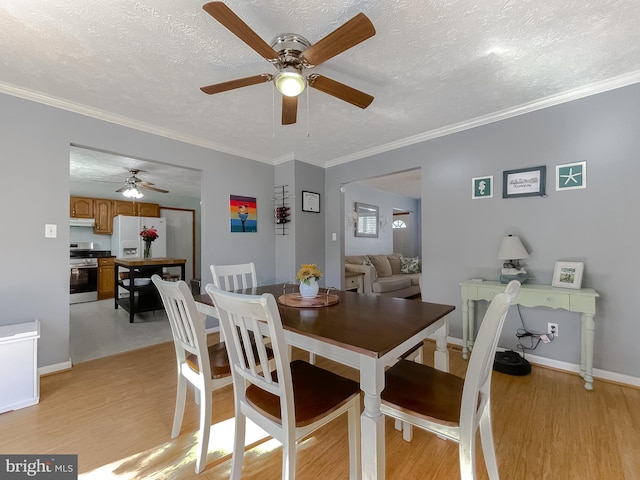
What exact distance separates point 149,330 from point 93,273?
273 cm

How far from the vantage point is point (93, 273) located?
523cm

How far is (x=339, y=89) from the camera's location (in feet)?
5.82

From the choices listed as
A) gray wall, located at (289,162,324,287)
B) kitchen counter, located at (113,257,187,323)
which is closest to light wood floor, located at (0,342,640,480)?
kitchen counter, located at (113,257,187,323)

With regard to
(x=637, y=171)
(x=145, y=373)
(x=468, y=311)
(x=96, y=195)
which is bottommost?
(x=145, y=373)

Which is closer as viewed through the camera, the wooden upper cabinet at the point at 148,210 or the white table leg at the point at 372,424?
the white table leg at the point at 372,424

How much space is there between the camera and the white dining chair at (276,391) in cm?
101

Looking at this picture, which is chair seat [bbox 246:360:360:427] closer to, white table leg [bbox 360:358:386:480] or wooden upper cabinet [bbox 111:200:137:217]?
white table leg [bbox 360:358:386:480]

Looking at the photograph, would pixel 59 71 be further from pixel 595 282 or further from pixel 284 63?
pixel 595 282

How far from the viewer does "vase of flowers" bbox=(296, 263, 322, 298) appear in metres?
1.73

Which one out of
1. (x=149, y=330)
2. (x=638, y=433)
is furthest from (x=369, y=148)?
(x=149, y=330)

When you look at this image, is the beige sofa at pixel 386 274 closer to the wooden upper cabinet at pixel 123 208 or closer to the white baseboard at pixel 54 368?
the white baseboard at pixel 54 368

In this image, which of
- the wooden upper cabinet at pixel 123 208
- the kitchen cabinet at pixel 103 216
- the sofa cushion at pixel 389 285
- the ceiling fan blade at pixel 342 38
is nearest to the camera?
the ceiling fan blade at pixel 342 38

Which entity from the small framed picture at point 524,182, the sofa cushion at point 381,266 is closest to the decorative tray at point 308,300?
the small framed picture at point 524,182

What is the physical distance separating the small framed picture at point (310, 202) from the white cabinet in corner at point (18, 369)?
2887 millimetres
